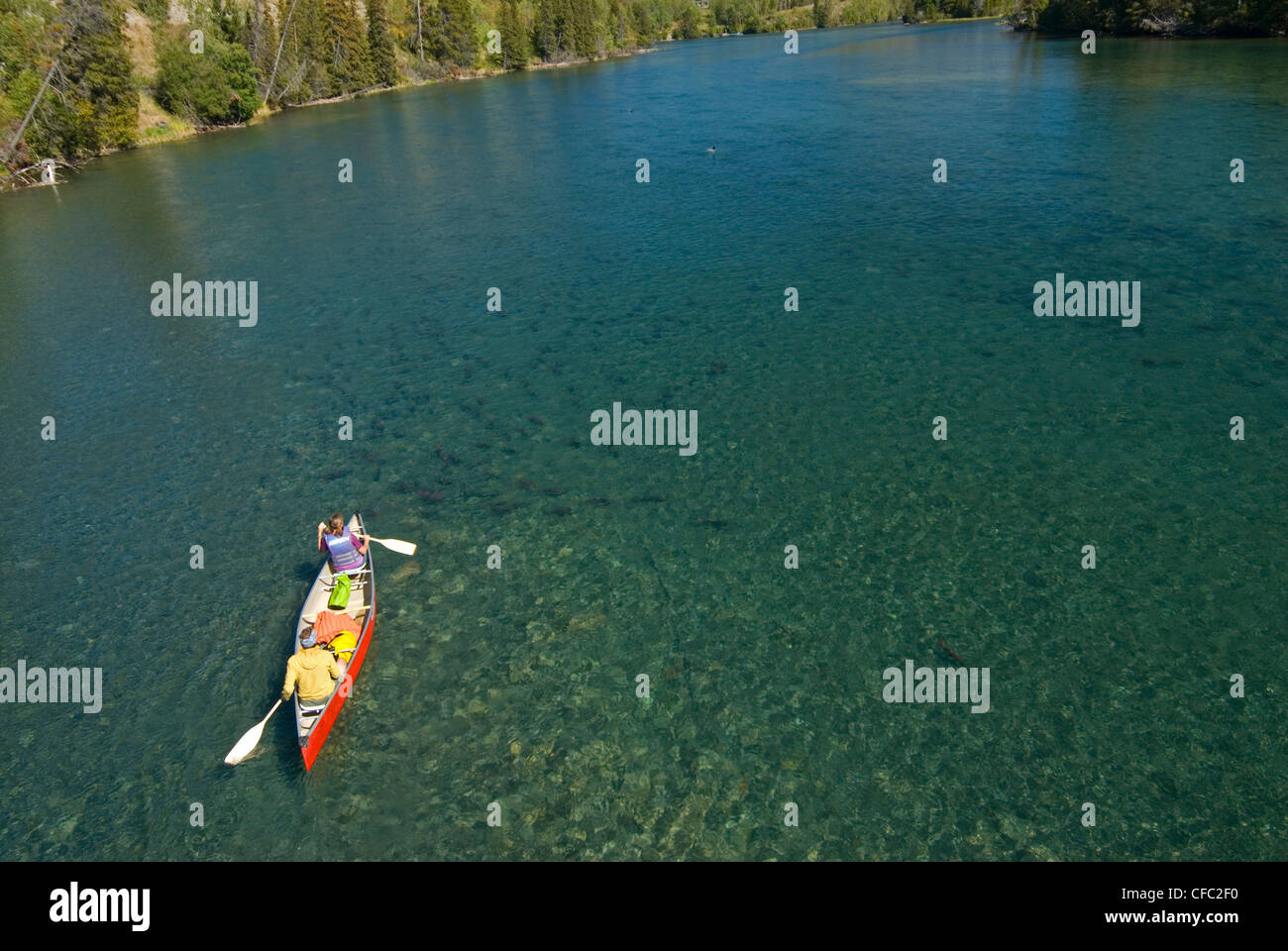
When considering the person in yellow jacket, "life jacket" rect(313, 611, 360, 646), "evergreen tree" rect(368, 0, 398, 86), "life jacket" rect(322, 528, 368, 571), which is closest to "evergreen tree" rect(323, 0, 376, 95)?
"evergreen tree" rect(368, 0, 398, 86)

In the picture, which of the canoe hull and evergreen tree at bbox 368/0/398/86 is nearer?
the canoe hull

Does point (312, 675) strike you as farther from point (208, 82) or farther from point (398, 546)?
point (208, 82)

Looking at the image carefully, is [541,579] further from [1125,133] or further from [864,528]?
[1125,133]

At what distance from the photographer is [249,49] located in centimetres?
11638

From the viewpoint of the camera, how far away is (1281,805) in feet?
51.8

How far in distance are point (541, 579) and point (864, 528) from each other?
10.5 metres

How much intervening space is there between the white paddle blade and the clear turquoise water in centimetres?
61

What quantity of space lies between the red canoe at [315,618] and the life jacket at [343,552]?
0.25 m

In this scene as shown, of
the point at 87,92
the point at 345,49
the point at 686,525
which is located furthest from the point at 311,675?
the point at 345,49

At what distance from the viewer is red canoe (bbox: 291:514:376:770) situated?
17.5 m
